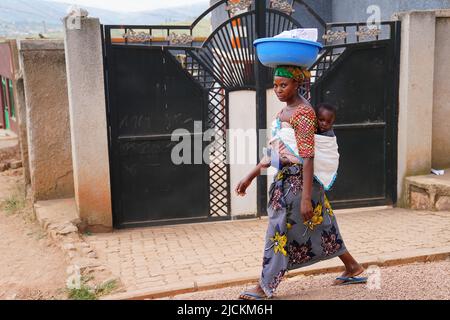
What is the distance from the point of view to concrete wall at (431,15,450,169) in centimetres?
671

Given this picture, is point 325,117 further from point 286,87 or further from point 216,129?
point 216,129

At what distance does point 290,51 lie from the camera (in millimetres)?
3404

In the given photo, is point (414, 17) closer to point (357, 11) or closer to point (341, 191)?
point (341, 191)

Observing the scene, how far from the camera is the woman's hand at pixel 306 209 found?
345 centimetres

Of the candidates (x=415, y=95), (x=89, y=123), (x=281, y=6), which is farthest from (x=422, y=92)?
(x=89, y=123)

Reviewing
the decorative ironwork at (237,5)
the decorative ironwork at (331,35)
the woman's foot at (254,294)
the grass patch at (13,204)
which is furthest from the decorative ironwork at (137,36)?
the woman's foot at (254,294)

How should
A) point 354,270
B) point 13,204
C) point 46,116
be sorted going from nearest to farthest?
1. point 354,270
2. point 46,116
3. point 13,204

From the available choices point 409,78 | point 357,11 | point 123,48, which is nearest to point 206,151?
point 123,48

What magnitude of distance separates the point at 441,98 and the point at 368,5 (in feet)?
14.7

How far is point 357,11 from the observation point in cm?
1115

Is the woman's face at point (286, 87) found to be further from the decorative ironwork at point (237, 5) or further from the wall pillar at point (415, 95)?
the wall pillar at point (415, 95)

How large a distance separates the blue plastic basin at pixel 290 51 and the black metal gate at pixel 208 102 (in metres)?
2.49

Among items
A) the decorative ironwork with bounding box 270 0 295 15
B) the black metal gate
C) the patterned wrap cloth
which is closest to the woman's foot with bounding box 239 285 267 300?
the patterned wrap cloth

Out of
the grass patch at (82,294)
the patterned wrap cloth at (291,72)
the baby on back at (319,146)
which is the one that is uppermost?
the patterned wrap cloth at (291,72)
